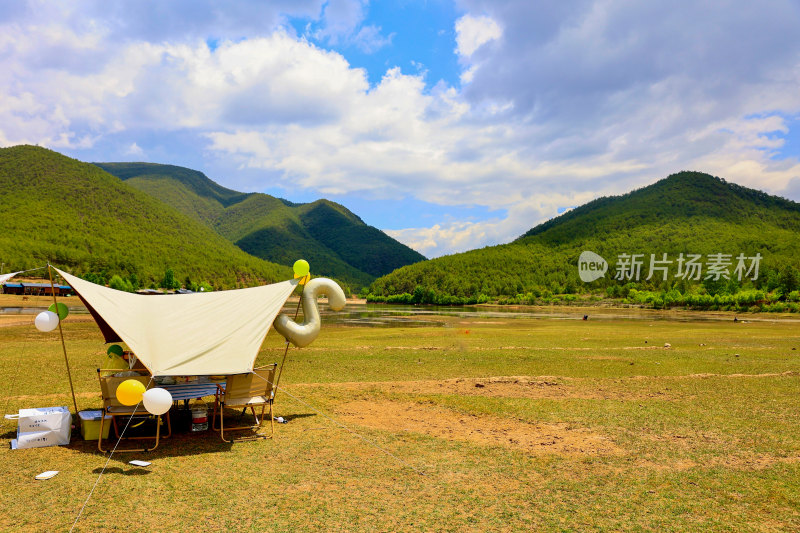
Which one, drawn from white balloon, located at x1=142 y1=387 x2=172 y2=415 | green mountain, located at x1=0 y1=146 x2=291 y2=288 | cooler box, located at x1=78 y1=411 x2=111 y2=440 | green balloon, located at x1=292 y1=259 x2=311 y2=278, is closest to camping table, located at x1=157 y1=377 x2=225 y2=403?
cooler box, located at x1=78 y1=411 x2=111 y2=440

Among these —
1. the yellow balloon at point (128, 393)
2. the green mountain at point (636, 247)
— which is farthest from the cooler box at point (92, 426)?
the green mountain at point (636, 247)

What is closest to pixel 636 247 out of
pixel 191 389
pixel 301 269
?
pixel 301 269

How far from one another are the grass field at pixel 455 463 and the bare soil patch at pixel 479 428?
0.05m

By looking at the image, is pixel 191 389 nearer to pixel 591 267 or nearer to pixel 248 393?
pixel 248 393

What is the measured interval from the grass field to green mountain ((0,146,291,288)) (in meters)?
97.4

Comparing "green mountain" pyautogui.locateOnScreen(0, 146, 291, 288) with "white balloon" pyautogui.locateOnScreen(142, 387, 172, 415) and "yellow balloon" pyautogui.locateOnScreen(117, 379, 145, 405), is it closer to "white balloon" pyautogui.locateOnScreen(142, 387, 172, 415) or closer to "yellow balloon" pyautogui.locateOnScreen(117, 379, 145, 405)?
"yellow balloon" pyautogui.locateOnScreen(117, 379, 145, 405)

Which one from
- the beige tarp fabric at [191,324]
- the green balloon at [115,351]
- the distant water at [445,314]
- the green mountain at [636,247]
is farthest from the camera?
the green mountain at [636,247]

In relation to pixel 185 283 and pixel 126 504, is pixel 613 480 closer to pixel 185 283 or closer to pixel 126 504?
pixel 126 504

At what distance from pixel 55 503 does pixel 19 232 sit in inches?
4938

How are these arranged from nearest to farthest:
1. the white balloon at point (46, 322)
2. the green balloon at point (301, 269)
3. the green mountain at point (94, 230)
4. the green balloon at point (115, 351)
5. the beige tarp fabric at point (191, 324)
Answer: the beige tarp fabric at point (191, 324)
the white balloon at point (46, 322)
the green balloon at point (115, 351)
the green balloon at point (301, 269)
the green mountain at point (94, 230)

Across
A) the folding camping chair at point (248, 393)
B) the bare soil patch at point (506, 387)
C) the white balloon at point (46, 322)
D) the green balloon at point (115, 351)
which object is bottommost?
the bare soil patch at point (506, 387)

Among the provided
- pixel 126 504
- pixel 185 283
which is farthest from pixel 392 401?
pixel 185 283

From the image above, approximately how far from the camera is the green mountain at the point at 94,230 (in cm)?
10006

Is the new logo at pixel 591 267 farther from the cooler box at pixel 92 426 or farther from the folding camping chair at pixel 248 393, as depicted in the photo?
the cooler box at pixel 92 426
